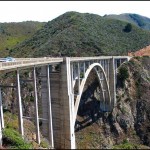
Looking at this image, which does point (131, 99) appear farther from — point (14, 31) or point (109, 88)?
point (14, 31)

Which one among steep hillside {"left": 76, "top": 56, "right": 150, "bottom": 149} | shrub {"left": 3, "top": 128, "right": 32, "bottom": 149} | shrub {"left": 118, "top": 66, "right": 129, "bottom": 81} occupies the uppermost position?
shrub {"left": 118, "top": 66, "right": 129, "bottom": 81}

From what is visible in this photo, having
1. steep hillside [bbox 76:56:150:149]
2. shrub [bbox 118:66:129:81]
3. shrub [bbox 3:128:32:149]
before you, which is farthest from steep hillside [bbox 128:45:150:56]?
shrub [bbox 3:128:32:149]

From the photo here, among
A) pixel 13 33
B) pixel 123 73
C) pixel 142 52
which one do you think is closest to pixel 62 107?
pixel 123 73

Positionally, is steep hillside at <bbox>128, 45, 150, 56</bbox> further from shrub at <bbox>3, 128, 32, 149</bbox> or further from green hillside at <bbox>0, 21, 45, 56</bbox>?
shrub at <bbox>3, 128, 32, 149</bbox>

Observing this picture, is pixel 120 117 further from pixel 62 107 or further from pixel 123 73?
pixel 62 107

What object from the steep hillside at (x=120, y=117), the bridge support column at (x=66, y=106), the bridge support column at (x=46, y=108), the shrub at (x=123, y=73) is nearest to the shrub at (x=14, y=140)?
the bridge support column at (x=46, y=108)

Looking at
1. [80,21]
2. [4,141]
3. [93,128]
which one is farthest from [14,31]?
[4,141]
